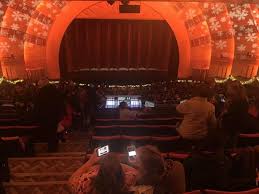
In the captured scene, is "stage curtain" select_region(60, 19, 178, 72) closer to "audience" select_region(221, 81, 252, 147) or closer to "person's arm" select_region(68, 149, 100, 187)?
"audience" select_region(221, 81, 252, 147)

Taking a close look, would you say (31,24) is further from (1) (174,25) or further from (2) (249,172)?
(2) (249,172)

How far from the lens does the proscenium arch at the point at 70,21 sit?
12227mm

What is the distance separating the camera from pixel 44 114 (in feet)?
21.2

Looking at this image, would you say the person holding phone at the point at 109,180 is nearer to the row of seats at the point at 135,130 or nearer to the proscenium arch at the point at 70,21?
the row of seats at the point at 135,130

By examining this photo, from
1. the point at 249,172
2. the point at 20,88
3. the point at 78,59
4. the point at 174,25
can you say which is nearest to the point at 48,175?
the point at 249,172

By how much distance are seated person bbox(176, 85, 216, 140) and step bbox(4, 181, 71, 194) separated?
1.71 meters

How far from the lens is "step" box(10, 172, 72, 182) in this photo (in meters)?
5.16

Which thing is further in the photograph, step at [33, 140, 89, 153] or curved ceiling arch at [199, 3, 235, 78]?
curved ceiling arch at [199, 3, 235, 78]

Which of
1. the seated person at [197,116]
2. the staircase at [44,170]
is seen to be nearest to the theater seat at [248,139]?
the seated person at [197,116]

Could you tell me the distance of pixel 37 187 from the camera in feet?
15.9

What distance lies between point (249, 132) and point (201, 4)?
25.1 ft

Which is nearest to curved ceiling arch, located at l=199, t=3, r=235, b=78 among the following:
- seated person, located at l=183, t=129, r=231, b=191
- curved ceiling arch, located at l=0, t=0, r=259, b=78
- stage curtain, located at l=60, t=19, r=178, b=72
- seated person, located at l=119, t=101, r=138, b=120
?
curved ceiling arch, located at l=0, t=0, r=259, b=78

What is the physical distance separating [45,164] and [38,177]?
53 centimetres

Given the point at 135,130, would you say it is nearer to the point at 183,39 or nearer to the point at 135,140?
the point at 135,140
